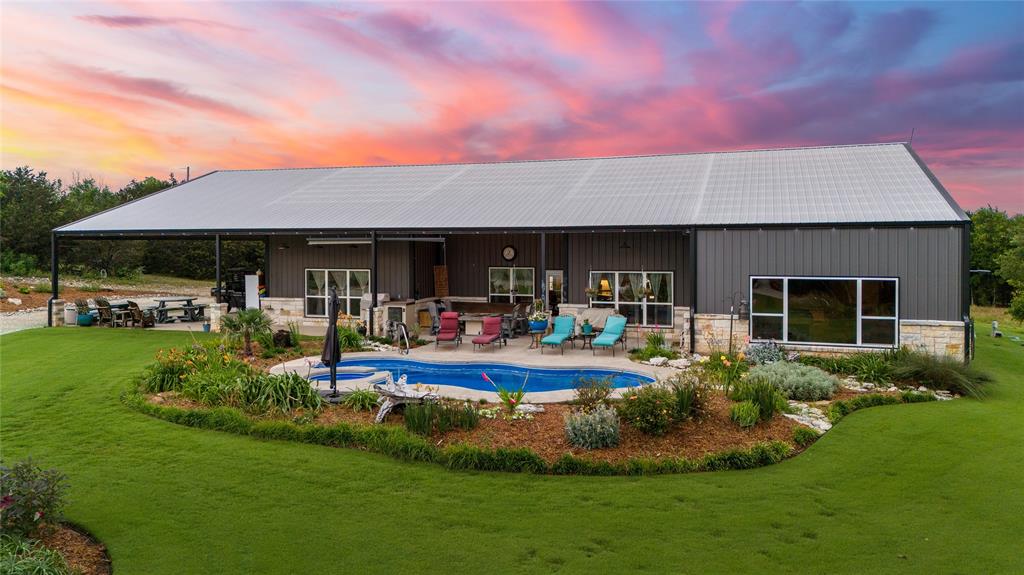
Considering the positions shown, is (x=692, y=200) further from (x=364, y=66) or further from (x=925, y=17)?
(x=364, y=66)

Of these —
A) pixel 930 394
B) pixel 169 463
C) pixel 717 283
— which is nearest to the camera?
pixel 169 463

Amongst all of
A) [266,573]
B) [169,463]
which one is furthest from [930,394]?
[169,463]

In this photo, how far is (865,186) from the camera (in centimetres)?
1560

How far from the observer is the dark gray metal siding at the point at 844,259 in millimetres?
12836

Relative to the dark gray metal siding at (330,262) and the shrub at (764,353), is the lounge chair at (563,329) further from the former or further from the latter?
the dark gray metal siding at (330,262)

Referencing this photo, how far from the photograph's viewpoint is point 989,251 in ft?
129

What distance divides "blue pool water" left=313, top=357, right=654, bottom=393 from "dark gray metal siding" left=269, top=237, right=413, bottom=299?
562 cm

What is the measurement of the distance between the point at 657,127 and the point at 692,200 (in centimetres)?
806

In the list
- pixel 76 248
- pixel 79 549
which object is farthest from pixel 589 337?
pixel 76 248

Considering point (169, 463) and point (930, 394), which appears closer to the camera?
point (169, 463)

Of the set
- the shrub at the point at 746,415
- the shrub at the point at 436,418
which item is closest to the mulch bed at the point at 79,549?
the shrub at the point at 436,418

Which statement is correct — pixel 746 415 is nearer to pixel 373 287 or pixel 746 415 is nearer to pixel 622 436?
pixel 622 436

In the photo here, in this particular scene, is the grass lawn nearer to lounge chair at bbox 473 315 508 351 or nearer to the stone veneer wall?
the stone veneer wall

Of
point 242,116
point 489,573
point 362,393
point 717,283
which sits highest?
point 242,116
